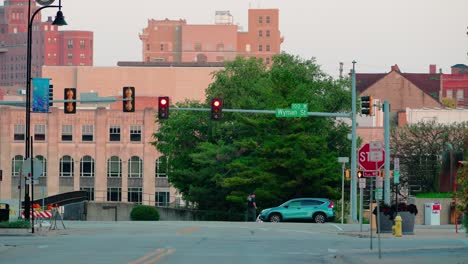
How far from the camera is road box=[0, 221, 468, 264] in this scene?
1149 inches

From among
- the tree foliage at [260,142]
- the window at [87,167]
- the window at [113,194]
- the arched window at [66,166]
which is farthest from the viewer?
the window at [113,194]

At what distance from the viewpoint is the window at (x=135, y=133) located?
134500mm

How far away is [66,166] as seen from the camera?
13450 centimetres

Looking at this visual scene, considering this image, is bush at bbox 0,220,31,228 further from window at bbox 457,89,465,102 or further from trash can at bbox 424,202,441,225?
window at bbox 457,89,465,102

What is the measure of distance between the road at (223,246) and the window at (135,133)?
85.4m

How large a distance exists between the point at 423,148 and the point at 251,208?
2934 centimetres

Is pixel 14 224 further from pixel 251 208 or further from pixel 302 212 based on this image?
pixel 251 208

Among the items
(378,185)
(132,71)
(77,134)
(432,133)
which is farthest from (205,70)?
(378,185)

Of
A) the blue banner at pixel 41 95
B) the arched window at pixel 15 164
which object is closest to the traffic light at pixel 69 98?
the blue banner at pixel 41 95

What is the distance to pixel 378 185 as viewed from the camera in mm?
34156

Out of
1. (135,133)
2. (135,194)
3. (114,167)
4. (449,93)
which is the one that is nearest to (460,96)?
(449,93)

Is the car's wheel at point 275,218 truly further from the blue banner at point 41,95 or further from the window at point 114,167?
the window at point 114,167

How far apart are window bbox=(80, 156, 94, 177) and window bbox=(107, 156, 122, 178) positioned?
191 cm

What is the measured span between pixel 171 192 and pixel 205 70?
36.2m
